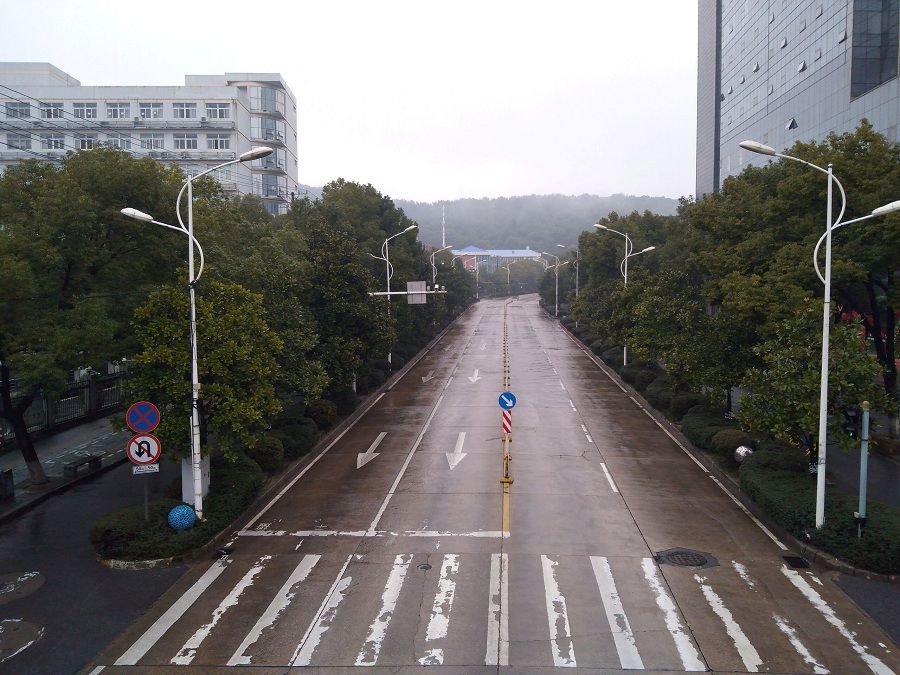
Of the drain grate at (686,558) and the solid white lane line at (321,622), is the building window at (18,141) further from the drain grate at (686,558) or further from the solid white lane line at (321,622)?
the drain grate at (686,558)

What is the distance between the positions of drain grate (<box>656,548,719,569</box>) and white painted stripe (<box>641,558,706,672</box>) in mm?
391

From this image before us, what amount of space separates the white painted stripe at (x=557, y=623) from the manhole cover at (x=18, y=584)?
32.6ft

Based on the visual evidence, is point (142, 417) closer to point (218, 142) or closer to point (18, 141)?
point (218, 142)

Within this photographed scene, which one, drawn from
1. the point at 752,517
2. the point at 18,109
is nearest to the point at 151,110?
the point at 18,109

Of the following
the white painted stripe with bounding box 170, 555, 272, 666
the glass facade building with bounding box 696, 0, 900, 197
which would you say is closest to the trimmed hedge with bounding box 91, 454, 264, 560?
the white painted stripe with bounding box 170, 555, 272, 666

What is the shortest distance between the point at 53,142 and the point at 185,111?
12989 millimetres

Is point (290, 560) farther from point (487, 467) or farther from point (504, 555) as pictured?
point (487, 467)

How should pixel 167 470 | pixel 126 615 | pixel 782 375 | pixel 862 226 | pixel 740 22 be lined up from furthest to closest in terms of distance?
pixel 740 22
pixel 167 470
pixel 862 226
pixel 782 375
pixel 126 615

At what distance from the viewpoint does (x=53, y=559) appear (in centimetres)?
1581

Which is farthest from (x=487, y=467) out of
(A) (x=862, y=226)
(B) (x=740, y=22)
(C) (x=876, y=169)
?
(B) (x=740, y=22)

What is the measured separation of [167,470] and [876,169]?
80.1 ft

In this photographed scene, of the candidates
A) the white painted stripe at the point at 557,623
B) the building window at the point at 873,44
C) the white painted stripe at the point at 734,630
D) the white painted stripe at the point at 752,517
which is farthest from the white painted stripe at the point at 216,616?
the building window at the point at 873,44

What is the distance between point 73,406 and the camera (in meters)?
30.7

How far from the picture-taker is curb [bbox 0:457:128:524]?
61.5 feet
